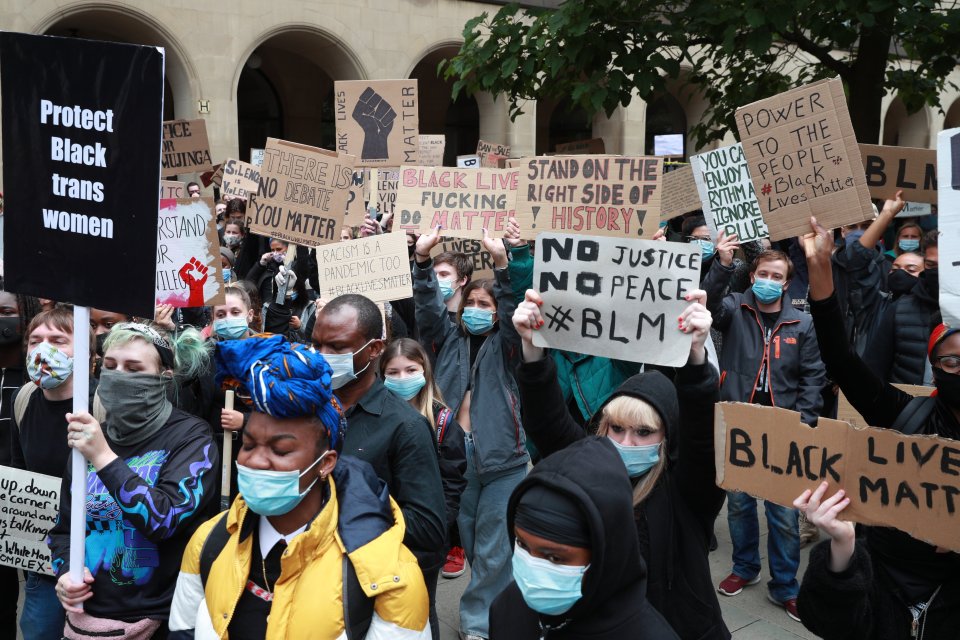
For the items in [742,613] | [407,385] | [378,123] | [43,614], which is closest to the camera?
[43,614]

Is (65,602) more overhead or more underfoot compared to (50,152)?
more underfoot

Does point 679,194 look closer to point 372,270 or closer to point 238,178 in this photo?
point 372,270

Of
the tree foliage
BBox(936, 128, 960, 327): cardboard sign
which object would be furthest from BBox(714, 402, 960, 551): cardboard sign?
the tree foliage

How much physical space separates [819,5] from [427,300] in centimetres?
528

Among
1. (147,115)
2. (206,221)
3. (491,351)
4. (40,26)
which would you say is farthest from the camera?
Answer: (40,26)

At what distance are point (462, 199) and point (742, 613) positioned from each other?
330cm

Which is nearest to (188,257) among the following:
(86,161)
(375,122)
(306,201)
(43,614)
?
(306,201)

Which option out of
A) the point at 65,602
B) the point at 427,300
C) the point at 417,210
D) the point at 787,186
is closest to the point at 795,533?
the point at 787,186

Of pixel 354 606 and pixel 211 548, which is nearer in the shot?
pixel 354 606

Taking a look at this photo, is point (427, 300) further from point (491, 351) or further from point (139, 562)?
point (139, 562)

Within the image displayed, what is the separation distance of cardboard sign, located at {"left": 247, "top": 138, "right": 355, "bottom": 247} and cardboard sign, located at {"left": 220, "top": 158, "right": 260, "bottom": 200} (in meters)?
4.93

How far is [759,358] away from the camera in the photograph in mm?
5105

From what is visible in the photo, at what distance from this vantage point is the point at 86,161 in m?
2.68

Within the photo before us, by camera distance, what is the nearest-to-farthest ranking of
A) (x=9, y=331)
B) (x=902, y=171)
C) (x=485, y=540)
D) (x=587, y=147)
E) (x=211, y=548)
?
1. (x=211, y=548)
2. (x=9, y=331)
3. (x=485, y=540)
4. (x=902, y=171)
5. (x=587, y=147)
